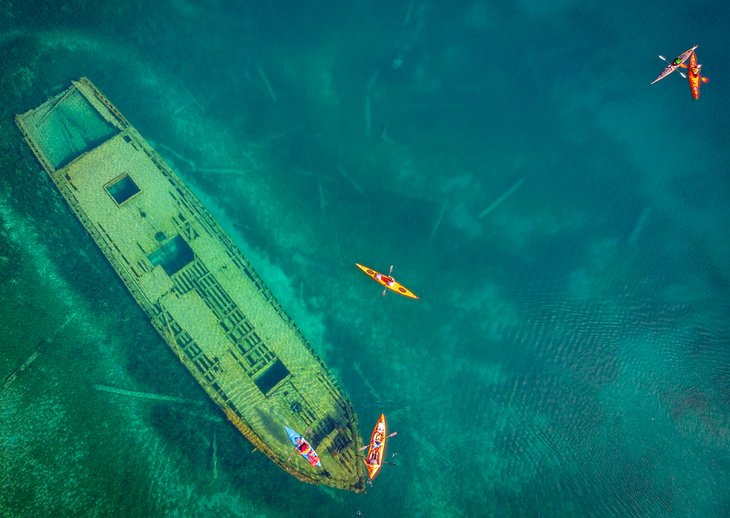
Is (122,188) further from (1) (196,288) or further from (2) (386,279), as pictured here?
(2) (386,279)

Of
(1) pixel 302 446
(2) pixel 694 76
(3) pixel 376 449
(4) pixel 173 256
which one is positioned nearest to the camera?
(1) pixel 302 446

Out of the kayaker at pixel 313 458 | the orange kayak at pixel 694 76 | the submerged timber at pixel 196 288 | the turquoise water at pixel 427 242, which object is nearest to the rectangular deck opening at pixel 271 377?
the submerged timber at pixel 196 288

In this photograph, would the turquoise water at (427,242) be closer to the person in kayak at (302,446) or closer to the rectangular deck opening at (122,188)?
the person in kayak at (302,446)

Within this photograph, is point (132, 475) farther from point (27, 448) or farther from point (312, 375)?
point (312, 375)

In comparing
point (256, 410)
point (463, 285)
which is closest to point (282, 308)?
point (256, 410)

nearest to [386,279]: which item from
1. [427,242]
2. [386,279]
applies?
[386,279]

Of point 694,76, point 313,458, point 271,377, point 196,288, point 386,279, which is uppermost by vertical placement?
point 196,288

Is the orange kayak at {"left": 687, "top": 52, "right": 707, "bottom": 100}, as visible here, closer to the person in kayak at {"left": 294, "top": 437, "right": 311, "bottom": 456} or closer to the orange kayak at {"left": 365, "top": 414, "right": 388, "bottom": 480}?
the orange kayak at {"left": 365, "top": 414, "right": 388, "bottom": 480}
